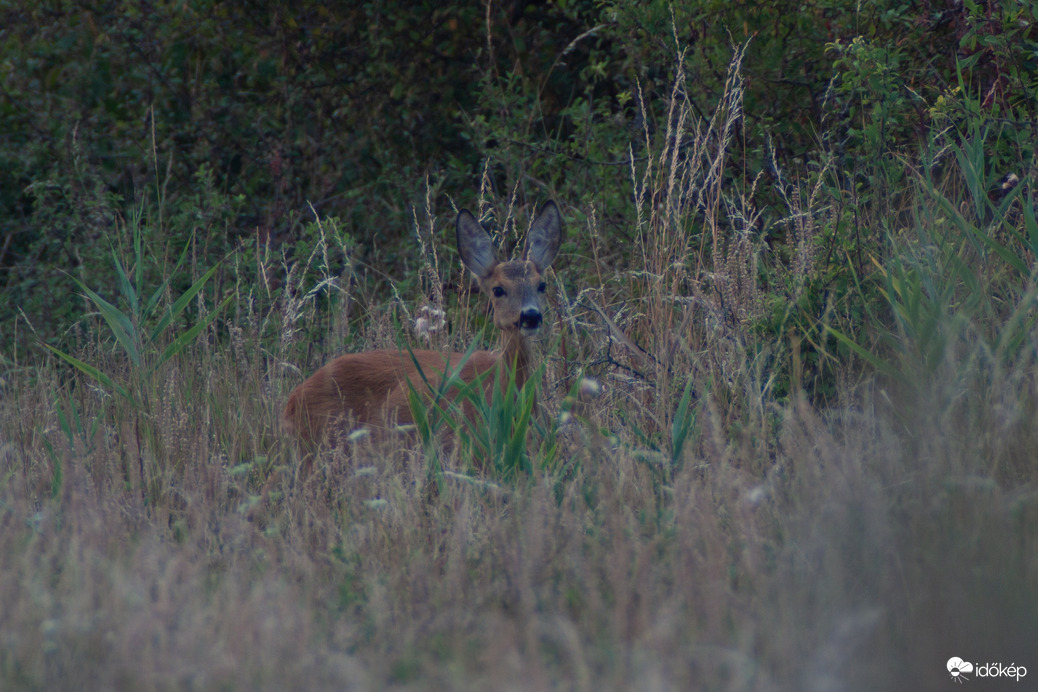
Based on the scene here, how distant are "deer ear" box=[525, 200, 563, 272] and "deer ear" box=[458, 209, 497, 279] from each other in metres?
0.20

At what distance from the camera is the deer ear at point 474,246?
5328 mm

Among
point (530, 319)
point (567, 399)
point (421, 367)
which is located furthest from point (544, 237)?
point (567, 399)

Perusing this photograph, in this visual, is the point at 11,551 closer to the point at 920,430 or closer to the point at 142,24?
the point at 920,430

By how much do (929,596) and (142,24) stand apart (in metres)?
7.59

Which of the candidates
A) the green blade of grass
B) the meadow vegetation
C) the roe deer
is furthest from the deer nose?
the green blade of grass

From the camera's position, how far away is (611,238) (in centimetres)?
655

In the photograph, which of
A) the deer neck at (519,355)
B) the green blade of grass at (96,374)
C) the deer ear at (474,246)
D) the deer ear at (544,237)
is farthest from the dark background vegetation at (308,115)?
the green blade of grass at (96,374)

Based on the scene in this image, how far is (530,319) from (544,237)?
2.52ft

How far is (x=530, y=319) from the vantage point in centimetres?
484

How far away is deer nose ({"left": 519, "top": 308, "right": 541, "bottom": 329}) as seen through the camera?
4.82 meters

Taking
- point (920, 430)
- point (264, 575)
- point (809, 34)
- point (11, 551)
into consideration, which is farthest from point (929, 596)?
point (809, 34)

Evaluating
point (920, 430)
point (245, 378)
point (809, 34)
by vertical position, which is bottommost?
point (245, 378)

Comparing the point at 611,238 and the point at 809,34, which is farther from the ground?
the point at 809,34

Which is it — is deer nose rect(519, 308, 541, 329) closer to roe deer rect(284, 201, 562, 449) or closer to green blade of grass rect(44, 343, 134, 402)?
roe deer rect(284, 201, 562, 449)
